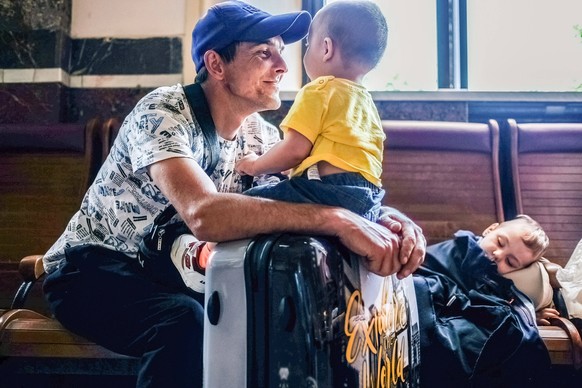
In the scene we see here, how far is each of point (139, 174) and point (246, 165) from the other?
0.94 ft

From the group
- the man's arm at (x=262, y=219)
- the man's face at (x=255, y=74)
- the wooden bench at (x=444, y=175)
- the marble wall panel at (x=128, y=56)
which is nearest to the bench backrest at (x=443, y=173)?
the wooden bench at (x=444, y=175)

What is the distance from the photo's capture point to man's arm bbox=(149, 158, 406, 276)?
1.11 meters

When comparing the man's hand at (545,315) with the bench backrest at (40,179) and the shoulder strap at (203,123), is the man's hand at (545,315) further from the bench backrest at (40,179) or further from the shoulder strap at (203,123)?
the bench backrest at (40,179)

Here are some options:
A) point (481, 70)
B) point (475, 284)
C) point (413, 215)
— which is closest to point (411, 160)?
point (413, 215)

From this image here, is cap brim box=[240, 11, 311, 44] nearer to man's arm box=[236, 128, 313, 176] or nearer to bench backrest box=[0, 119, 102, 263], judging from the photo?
man's arm box=[236, 128, 313, 176]

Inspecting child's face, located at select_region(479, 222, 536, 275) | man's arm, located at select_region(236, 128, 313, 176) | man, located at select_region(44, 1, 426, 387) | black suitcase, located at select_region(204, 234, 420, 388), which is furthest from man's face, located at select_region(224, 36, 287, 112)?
child's face, located at select_region(479, 222, 536, 275)

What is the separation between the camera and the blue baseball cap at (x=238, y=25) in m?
1.60

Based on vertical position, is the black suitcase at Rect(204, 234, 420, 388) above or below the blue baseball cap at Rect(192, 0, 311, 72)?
below

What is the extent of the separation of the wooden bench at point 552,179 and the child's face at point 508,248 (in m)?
0.42

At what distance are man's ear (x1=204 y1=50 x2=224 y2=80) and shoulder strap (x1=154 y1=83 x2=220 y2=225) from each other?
9cm

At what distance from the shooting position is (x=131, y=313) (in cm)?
141

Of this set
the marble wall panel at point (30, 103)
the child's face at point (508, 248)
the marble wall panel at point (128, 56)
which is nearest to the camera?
the child's face at point (508, 248)

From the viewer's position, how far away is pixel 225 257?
1005 mm

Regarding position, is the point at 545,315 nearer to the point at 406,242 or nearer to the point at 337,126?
the point at 406,242
